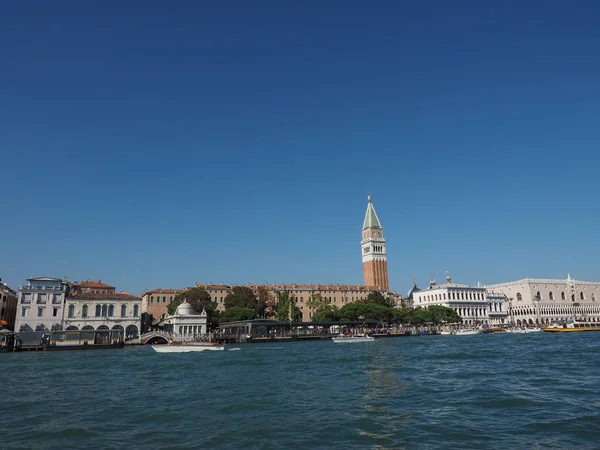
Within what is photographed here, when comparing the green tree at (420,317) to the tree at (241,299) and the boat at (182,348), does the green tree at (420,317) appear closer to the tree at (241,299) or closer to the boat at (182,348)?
the tree at (241,299)

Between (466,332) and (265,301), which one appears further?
(265,301)

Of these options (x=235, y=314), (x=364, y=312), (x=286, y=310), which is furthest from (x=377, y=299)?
(x=235, y=314)

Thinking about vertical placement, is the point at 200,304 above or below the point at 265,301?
below

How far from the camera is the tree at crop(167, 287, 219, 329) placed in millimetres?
80938

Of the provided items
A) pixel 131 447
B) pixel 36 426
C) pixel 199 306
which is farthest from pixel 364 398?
pixel 199 306

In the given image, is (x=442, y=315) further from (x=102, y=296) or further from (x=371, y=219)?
(x=102, y=296)

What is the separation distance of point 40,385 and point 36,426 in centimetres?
1063

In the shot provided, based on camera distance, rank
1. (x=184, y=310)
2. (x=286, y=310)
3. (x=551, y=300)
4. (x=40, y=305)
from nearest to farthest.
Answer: (x=40, y=305)
(x=184, y=310)
(x=286, y=310)
(x=551, y=300)

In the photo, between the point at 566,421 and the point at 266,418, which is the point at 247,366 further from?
the point at 566,421

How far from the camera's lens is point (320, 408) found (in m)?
14.9

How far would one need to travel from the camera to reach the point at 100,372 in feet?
94.0

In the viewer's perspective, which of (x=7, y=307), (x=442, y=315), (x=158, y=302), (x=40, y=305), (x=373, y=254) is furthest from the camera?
(x=373, y=254)

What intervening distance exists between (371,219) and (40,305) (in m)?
89.2

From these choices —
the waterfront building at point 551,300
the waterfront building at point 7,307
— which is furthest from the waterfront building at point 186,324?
the waterfront building at point 551,300
